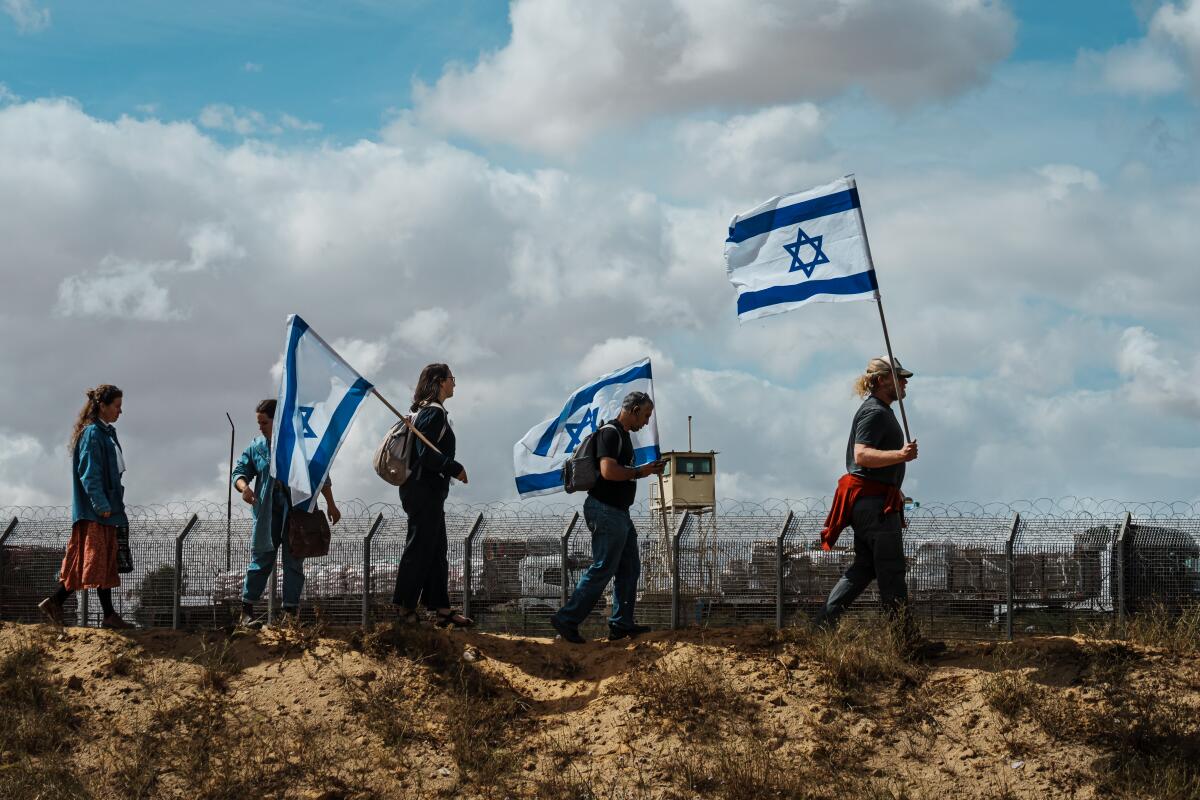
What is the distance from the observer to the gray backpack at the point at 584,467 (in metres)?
10.1

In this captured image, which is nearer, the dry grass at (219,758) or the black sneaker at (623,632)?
the dry grass at (219,758)

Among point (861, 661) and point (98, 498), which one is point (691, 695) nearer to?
point (861, 661)

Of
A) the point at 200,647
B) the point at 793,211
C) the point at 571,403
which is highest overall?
the point at 793,211

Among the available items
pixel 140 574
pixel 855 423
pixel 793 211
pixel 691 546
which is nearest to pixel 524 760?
pixel 855 423

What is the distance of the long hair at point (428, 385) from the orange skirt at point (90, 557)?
265 cm

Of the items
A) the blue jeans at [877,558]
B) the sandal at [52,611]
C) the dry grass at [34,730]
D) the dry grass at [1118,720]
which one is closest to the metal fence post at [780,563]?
the blue jeans at [877,558]

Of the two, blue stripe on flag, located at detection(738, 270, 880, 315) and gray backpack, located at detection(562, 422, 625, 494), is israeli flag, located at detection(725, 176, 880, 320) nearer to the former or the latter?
blue stripe on flag, located at detection(738, 270, 880, 315)

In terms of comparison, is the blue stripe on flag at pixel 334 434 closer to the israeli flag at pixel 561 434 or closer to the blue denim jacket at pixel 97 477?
the blue denim jacket at pixel 97 477

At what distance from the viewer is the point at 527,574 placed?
16.7 metres

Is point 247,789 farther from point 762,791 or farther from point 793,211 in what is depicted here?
point 793,211

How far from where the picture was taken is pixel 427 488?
34.0ft

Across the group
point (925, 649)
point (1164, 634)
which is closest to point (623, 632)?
point (925, 649)

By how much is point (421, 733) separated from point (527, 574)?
24.2 feet

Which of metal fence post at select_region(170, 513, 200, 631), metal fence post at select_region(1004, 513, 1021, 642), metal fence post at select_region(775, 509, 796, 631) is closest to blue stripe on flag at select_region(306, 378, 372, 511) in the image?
metal fence post at select_region(775, 509, 796, 631)
